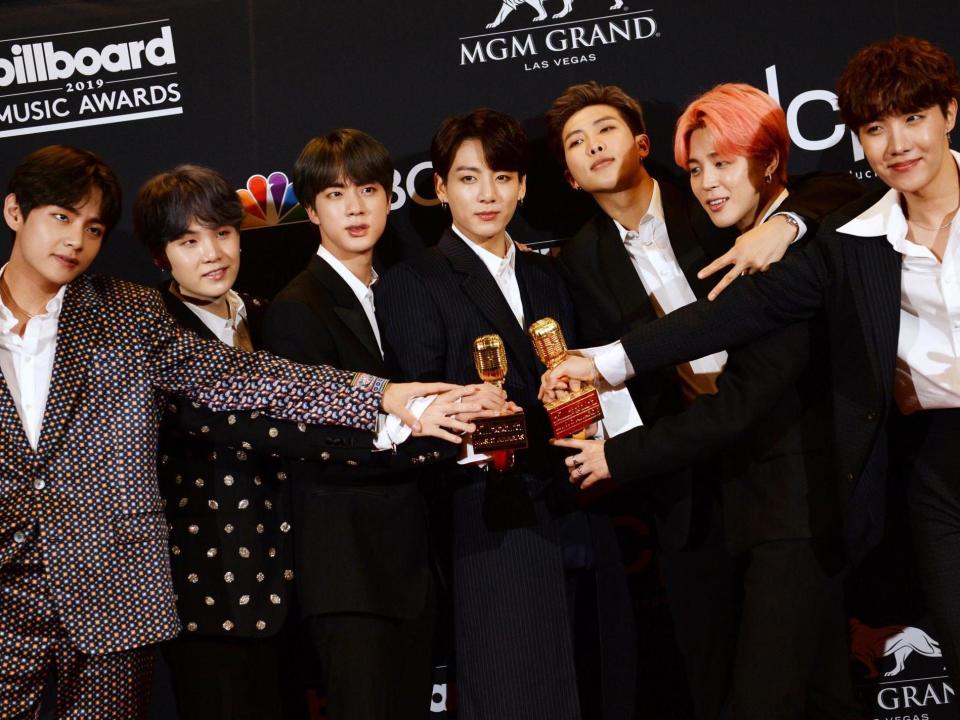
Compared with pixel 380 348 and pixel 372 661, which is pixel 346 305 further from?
pixel 372 661

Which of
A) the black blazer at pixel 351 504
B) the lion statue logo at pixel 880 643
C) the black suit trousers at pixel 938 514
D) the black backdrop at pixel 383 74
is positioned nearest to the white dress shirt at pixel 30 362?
the black blazer at pixel 351 504

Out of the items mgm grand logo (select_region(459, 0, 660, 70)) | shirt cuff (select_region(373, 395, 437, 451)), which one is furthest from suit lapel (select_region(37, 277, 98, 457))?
mgm grand logo (select_region(459, 0, 660, 70))

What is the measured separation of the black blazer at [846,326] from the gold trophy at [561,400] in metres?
0.25

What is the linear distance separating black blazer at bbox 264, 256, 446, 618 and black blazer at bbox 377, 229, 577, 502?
0.48 feet

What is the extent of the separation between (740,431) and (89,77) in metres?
3.04

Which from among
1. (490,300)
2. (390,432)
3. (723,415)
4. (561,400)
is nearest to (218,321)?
(390,432)

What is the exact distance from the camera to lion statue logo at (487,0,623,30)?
428 cm

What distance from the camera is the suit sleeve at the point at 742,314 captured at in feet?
9.88

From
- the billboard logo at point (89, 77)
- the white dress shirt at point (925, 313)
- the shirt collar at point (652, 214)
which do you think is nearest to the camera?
the white dress shirt at point (925, 313)

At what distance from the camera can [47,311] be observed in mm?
3047

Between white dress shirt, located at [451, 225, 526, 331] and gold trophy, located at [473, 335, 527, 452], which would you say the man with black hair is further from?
white dress shirt, located at [451, 225, 526, 331]

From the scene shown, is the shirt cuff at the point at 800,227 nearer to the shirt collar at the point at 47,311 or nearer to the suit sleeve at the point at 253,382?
the suit sleeve at the point at 253,382

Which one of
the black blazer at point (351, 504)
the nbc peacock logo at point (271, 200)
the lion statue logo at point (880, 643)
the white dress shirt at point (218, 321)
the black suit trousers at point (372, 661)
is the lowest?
the lion statue logo at point (880, 643)

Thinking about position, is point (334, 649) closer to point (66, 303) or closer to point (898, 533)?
point (66, 303)
